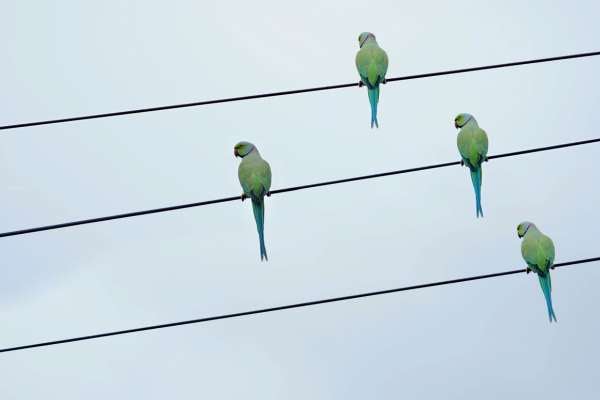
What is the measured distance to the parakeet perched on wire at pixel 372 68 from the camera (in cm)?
938

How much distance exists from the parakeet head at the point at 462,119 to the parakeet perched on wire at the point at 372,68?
66 cm

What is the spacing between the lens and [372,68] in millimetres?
9555

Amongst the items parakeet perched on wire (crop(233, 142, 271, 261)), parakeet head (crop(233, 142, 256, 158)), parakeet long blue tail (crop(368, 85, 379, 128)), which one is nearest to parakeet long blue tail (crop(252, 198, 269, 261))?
parakeet perched on wire (crop(233, 142, 271, 261))

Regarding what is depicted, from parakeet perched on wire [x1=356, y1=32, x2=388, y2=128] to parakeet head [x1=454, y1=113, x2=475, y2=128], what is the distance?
2.16ft

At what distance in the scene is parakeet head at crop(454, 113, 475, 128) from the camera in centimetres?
965

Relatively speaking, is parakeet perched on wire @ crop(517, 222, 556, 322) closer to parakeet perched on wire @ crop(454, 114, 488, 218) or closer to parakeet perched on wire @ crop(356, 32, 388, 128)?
parakeet perched on wire @ crop(454, 114, 488, 218)

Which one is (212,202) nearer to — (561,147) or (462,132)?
(561,147)

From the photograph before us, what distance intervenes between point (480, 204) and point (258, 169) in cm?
157

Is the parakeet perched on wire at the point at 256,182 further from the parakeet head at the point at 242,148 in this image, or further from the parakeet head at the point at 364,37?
the parakeet head at the point at 364,37

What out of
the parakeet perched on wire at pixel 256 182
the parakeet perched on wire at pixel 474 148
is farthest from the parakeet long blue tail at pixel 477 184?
the parakeet perched on wire at pixel 256 182

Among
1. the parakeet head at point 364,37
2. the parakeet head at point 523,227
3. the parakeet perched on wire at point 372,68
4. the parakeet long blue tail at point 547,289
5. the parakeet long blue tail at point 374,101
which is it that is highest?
the parakeet head at point 364,37

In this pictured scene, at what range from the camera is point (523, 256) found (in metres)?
9.23

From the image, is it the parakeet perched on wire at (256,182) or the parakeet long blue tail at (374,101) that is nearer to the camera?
the parakeet perched on wire at (256,182)

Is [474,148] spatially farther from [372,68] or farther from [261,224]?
[261,224]
